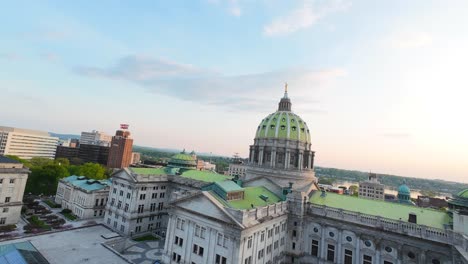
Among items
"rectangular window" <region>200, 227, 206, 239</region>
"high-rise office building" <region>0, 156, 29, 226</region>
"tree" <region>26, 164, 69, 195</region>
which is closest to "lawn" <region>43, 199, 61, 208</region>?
"tree" <region>26, 164, 69, 195</region>

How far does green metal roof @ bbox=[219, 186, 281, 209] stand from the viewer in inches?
1792

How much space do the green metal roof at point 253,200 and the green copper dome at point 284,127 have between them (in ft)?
57.1

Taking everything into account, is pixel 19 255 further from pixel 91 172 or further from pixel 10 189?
pixel 91 172

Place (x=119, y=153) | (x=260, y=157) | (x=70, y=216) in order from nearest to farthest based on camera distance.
Answer: (x=260, y=157) → (x=70, y=216) → (x=119, y=153)

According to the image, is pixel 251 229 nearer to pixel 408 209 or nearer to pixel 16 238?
pixel 408 209

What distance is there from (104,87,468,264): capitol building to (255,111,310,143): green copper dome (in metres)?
0.48

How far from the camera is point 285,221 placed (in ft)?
178

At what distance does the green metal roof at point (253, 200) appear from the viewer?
1792 inches

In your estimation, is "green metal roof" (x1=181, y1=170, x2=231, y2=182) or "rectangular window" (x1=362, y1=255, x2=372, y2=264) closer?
"rectangular window" (x1=362, y1=255, x2=372, y2=264)

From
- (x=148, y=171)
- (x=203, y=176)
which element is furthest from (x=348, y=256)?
(x=148, y=171)

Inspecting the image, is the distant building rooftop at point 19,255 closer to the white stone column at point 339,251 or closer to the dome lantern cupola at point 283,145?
the dome lantern cupola at point 283,145

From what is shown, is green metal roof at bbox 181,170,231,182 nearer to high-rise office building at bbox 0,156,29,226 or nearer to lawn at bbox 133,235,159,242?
lawn at bbox 133,235,159,242

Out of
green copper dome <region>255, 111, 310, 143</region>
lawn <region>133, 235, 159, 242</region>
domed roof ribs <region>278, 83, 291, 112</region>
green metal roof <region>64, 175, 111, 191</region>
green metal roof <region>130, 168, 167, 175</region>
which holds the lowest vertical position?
lawn <region>133, 235, 159, 242</region>

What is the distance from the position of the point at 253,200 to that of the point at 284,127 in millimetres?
27539
